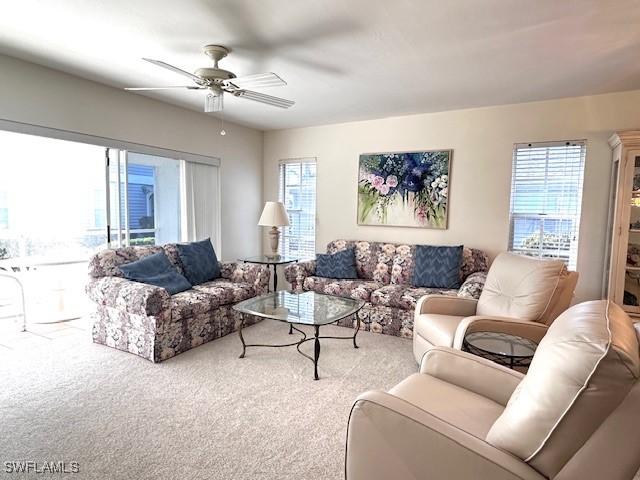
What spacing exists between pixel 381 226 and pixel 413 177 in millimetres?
739

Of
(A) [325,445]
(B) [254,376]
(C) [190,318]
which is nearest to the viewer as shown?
(A) [325,445]

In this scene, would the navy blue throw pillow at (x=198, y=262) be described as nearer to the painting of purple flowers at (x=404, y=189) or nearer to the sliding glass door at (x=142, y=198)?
the sliding glass door at (x=142, y=198)

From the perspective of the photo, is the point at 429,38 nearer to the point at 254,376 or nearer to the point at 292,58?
the point at 292,58

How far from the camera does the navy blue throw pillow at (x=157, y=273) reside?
328 cm

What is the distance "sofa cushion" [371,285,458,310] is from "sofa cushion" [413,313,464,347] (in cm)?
72

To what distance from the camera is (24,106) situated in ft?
9.95

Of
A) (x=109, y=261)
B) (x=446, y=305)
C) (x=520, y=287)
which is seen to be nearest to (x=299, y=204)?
(x=109, y=261)

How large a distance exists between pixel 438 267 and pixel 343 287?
1.05 metres

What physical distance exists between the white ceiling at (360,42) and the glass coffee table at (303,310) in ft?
6.53

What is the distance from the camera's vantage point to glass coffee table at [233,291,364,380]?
2799mm

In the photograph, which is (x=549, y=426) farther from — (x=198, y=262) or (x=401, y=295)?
(x=198, y=262)

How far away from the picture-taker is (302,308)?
3.14 metres

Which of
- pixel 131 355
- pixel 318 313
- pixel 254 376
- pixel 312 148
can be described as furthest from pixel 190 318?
pixel 312 148

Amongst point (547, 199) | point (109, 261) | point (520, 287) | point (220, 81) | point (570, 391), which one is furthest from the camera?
point (547, 199)
